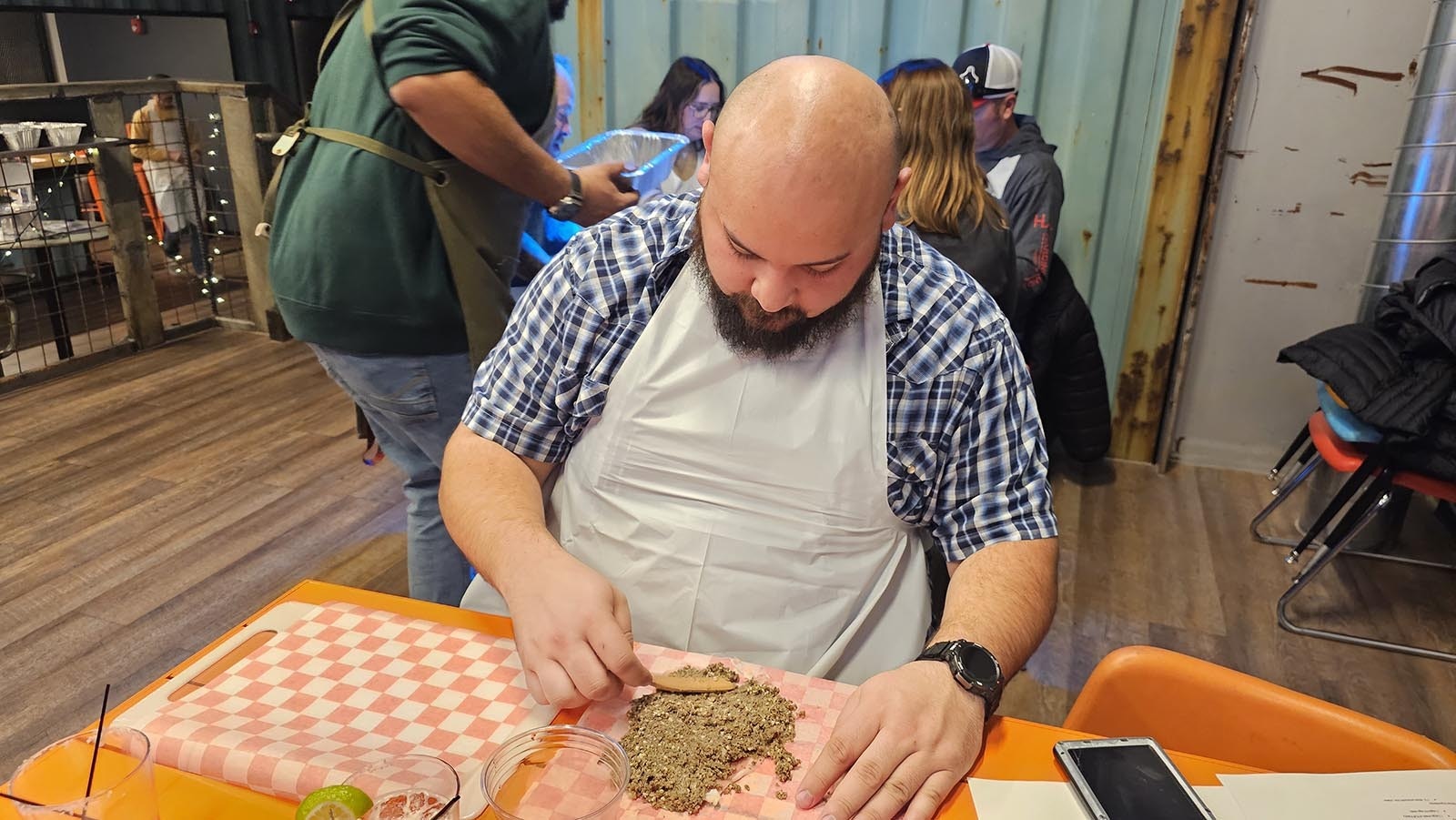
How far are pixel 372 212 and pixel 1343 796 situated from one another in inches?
70.2

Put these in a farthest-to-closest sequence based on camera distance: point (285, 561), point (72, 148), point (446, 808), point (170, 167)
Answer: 1. point (170, 167)
2. point (72, 148)
3. point (285, 561)
4. point (446, 808)

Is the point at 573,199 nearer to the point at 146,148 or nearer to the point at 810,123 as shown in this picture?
the point at 810,123

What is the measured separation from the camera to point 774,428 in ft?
4.25

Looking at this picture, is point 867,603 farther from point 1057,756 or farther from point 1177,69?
point 1177,69

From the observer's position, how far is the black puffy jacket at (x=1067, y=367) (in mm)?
3420

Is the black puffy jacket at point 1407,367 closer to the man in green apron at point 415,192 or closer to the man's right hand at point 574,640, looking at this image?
the man in green apron at point 415,192

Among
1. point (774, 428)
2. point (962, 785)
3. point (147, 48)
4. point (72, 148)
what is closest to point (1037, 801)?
point (962, 785)

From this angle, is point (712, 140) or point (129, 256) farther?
point (129, 256)

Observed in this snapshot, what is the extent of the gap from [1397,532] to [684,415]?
298 centimetres

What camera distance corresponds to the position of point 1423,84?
2.88 metres

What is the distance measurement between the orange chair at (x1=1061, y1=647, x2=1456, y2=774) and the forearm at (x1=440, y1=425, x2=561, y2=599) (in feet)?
2.53

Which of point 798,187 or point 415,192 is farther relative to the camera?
point 415,192

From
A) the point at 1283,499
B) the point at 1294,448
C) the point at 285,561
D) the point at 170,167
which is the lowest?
the point at 285,561

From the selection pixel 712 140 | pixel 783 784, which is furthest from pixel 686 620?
pixel 712 140
